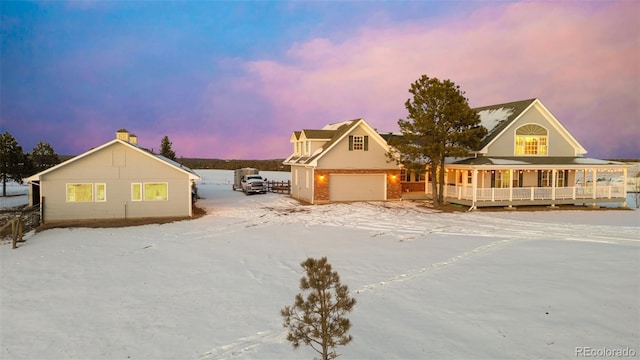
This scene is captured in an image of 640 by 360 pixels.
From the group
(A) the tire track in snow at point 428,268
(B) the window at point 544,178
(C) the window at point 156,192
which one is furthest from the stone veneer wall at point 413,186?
(C) the window at point 156,192

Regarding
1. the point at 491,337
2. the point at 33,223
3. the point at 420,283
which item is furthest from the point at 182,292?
the point at 33,223

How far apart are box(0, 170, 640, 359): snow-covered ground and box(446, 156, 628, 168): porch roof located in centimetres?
807

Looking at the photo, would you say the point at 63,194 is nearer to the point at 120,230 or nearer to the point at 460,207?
the point at 120,230

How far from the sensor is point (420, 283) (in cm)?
1243

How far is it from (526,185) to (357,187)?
13.1m

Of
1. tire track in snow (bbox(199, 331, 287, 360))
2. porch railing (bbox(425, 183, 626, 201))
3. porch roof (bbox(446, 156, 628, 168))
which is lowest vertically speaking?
tire track in snow (bbox(199, 331, 287, 360))

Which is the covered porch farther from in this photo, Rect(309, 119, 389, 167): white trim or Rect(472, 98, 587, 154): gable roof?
Rect(309, 119, 389, 167): white trim

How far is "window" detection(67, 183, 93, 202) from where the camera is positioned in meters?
24.0

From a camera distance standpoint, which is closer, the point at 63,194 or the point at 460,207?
the point at 63,194

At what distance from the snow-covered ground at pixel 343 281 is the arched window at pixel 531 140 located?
11.5 metres

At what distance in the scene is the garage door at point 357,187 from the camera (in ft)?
106

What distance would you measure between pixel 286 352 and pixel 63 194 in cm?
2127

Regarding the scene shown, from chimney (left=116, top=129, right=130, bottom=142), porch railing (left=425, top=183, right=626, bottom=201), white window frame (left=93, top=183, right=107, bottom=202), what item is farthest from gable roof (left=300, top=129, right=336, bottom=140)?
white window frame (left=93, top=183, right=107, bottom=202)

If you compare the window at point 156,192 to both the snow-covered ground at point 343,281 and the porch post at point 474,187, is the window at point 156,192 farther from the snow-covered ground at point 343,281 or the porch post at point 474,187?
the porch post at point 474,187
